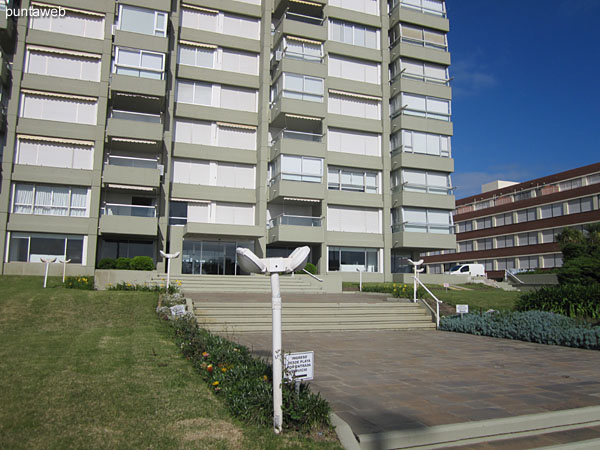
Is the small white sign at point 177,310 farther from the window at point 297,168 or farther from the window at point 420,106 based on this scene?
the window at point 420,106

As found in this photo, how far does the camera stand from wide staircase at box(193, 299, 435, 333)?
47.5 ft

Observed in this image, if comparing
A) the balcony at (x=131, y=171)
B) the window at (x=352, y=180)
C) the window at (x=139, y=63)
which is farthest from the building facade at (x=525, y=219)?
the window at (x=139, y=63)

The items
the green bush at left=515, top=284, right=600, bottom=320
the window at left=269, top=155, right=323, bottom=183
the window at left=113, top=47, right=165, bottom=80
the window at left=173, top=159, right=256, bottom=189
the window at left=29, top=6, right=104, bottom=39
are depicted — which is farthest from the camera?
the window at left=173, top=159, right=256, bottom=189

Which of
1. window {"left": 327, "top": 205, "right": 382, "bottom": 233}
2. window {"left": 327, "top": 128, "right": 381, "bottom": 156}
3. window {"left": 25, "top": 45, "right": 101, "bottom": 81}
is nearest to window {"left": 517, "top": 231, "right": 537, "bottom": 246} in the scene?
window {"left": 327, "top": 205, "right": 382, "bottom": 233}

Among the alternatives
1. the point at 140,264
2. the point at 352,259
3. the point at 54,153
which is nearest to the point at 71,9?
the point at 54,153

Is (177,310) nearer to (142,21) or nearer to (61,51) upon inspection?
(61,51)

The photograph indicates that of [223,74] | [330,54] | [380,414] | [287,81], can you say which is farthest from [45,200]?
[380,414]

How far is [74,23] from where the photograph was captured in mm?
29656

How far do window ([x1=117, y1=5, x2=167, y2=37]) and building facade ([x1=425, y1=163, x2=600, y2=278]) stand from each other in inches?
1687

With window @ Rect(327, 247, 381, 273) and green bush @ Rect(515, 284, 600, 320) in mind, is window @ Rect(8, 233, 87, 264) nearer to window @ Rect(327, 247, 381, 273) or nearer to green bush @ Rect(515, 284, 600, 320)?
window @ Rect(327, 247, 381, 273)

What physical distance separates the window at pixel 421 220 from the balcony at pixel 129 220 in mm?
17275

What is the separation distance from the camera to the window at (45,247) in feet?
87.9

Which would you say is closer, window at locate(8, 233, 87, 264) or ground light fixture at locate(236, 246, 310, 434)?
ground light fixture at locate(236, 246, 310, 434)

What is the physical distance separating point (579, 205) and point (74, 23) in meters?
50.0
